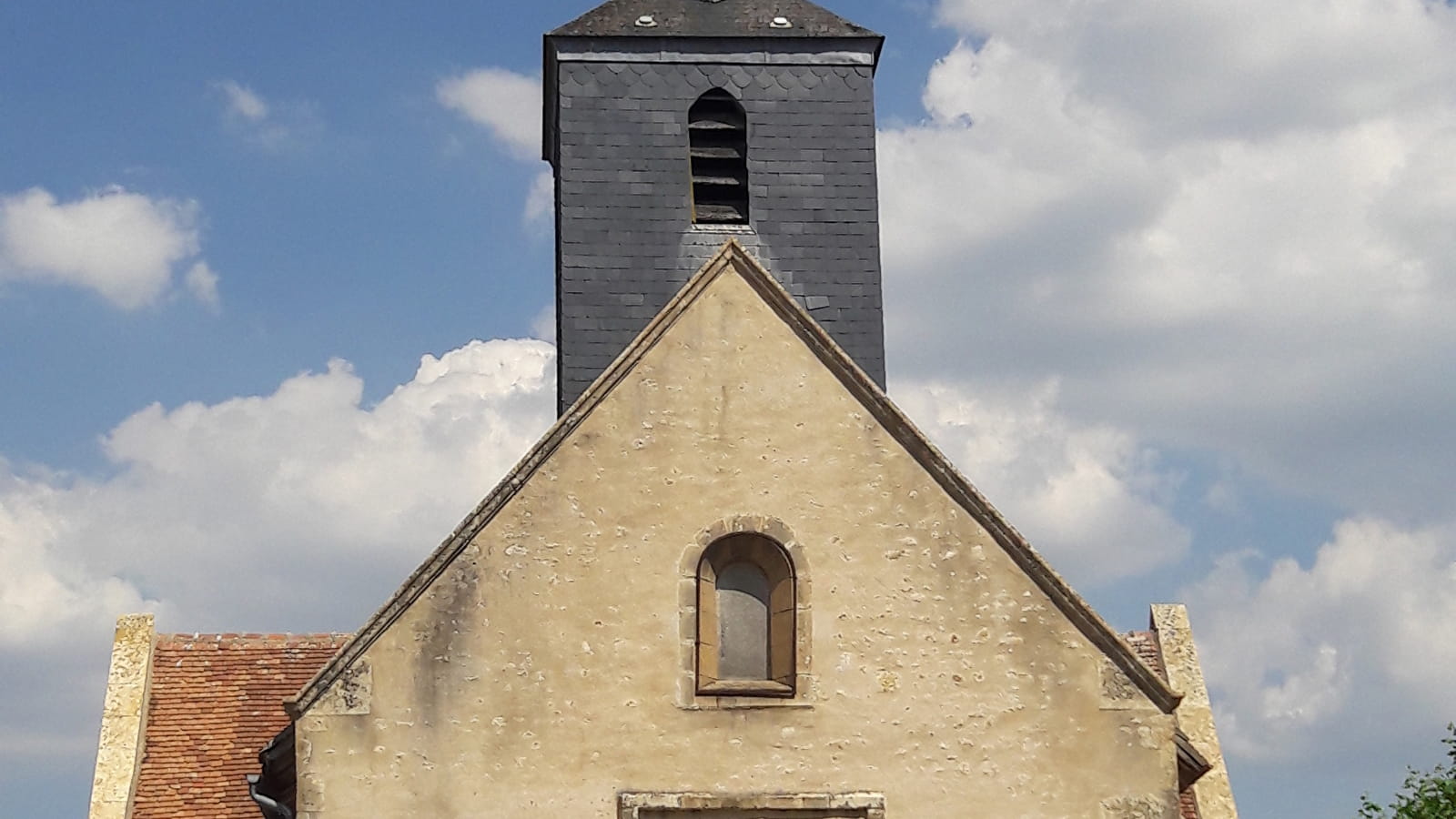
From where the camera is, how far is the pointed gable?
13031mm

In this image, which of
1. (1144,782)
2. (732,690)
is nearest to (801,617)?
(732,690)

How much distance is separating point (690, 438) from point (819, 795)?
280 cm

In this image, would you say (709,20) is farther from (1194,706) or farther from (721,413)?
(1194,706)

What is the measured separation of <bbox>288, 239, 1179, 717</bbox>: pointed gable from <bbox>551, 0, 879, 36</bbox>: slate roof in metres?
4.21

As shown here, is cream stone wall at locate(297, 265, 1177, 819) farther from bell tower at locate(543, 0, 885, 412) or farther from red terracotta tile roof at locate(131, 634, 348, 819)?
red terracotta tile roof at locate(131, 634, 348, 819)

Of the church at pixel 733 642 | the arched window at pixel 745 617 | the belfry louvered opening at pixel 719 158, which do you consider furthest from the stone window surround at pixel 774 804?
the belfry louvered opening at pixel 719 158

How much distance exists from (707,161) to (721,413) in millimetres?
4308

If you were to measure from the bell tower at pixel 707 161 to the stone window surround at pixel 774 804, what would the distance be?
4488 mm

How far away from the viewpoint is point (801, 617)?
43.4ft

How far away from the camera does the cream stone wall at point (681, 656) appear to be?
42.0 ft

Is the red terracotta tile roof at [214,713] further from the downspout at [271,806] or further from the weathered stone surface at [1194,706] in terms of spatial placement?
the weathered stone surface at [1194,706]

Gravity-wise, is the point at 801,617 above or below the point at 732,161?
below

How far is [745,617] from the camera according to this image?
13.6m

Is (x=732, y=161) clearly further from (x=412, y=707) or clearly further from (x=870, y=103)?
(x=412, y=707)
